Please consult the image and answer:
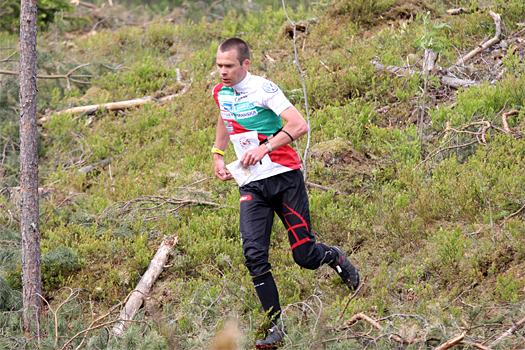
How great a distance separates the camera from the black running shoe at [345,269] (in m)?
5.20

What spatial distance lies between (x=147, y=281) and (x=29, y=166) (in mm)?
2044

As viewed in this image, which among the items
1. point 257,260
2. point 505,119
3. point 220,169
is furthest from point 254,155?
point 505,119

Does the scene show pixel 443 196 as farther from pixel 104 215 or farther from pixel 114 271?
pixel 104 215

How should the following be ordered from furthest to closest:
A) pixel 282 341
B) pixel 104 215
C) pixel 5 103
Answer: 1. pixel 5 103
2. pixel 104 215
3. pixel 282 341

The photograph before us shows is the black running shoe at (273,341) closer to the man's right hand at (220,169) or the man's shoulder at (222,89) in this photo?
the man's right hand at (220,169)

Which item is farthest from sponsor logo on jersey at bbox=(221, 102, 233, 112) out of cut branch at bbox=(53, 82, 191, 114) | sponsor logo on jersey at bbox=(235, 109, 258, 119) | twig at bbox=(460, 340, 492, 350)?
cut branch at bbox=(53, 82, 191, 114)

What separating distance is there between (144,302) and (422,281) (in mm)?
3402

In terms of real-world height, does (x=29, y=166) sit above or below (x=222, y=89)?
below

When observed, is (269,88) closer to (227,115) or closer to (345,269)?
(227,115)

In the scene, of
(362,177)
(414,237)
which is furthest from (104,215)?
(414,237)

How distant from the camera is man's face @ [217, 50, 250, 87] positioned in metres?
4.64

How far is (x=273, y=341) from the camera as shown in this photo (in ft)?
14.3

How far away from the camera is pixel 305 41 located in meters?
11.6

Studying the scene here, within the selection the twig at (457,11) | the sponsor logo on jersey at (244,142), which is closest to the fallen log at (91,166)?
the sponsor logo on jersey at (244,142)
